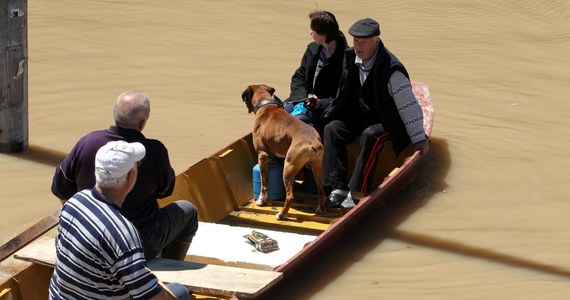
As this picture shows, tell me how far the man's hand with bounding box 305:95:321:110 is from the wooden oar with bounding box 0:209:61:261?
10.6ft

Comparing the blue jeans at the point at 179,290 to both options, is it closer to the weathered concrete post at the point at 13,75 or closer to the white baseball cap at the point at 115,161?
the white baseball cap at the point at 115,161

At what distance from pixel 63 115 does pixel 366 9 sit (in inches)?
293

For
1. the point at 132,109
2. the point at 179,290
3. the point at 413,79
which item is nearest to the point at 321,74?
the point at 132,109

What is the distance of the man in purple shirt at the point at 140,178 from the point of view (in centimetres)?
661

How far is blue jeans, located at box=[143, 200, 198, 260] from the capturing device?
7.02 metres

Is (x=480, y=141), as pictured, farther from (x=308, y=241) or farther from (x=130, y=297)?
(x=130, y=297)

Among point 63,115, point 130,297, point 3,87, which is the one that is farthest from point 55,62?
point 130,297

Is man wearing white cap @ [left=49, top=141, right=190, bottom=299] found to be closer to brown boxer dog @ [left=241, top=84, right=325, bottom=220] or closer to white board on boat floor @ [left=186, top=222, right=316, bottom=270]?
white board on boat floor @ [left=186, top=222, right=316, bottom=270]

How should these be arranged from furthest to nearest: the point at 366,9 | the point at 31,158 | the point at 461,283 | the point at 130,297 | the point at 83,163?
1. the point at 366,9
2. the point at 31,158
3. the point at 461,283
4. the point at 83,163
5. the point at 130,297

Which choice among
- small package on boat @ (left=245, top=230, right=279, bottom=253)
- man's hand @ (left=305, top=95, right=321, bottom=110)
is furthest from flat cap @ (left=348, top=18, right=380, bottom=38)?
small package on boat @ (left=245, top=230, right=279, bottom=253)

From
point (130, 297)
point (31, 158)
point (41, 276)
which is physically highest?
point (130, 297)

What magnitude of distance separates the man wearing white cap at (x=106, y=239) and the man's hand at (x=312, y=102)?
15.2 ft

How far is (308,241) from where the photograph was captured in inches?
348

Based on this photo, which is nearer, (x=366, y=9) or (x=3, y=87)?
(x=3, y=87)
